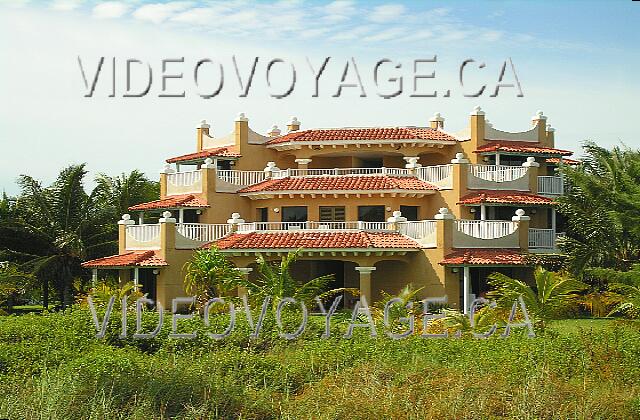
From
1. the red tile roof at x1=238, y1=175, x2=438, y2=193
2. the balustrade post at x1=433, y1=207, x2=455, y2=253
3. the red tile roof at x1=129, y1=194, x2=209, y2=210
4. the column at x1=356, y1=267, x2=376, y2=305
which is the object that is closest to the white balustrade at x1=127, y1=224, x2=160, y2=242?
the red tile roof at x1=129, y1=194, x2=209, y2=210

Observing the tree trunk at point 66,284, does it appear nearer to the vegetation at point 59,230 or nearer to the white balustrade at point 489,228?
the vegetation at point 59,230

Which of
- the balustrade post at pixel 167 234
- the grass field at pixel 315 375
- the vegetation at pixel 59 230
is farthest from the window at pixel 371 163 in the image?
the grass field at pixel 315 375

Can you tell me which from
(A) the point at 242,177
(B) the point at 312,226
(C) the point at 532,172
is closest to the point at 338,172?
(B) the point at 312,226

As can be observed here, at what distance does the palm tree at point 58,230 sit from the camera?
4350cm

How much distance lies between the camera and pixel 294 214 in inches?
1559

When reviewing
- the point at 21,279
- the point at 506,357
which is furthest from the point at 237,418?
the point at 21,279

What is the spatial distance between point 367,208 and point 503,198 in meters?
4.98

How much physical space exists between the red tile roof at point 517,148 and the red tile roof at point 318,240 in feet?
18.4

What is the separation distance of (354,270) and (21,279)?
13424 millimetres

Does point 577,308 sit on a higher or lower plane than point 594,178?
lower

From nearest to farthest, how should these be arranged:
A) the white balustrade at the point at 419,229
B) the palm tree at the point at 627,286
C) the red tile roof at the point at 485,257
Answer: the palm tree at the point at 627,286, the red tile roof at the point at 485,257, the white balustrade at the point at 419,229

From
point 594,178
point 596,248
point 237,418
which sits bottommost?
point 237,418

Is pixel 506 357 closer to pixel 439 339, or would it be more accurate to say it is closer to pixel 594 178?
pixel 439 339

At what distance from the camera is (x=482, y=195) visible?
37.8 meters
